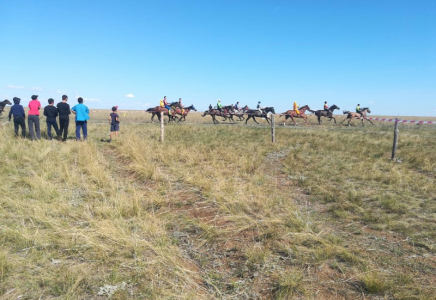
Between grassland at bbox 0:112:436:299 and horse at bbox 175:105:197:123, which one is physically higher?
horse at bbox 175:105:197:123

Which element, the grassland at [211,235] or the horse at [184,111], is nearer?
the grassland at [211,235]

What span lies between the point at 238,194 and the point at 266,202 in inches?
23.9

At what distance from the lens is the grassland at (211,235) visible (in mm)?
2635

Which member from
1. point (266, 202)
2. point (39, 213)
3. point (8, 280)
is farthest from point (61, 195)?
point (266, 202)

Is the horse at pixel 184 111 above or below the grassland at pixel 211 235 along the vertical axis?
above

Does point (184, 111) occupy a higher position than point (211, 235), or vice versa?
point (184, 111)

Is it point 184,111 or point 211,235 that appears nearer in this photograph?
point 211,235

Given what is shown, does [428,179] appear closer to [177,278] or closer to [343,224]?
[343,224]

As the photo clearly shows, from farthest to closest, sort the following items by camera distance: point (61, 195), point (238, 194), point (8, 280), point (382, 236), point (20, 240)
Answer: point (238, 194)
point (61, 195)
point (382, 236)
point (20, 240)
point (8, 280)

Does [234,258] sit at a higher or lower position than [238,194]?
lower

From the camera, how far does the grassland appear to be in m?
2.63

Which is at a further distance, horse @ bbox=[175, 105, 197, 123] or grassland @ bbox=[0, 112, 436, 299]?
horse @ bbox=[175, 105, 197, 123]

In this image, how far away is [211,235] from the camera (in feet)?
11.9

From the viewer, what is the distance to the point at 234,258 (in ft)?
10.6
